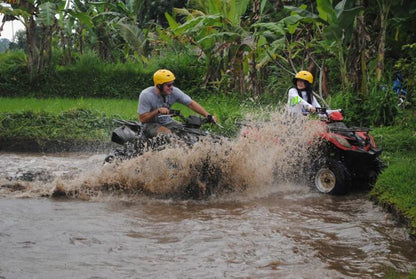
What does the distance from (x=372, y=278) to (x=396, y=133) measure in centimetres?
754

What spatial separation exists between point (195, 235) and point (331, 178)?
3189mm

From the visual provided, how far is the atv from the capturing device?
30.4ft

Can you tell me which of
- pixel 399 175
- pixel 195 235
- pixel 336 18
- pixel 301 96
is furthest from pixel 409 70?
pixel 195 235

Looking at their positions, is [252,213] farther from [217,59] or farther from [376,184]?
[217,59]

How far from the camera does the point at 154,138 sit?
9320mm

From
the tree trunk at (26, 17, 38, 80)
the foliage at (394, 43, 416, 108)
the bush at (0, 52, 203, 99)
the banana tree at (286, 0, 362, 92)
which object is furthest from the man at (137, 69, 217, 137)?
the tree trunk at (26, 17, 38, 80)

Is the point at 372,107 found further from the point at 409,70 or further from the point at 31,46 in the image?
the point at 31,46

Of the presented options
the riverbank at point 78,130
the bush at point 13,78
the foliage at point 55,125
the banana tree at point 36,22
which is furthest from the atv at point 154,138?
the bush at point 13,78

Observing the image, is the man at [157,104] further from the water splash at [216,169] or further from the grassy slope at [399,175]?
the grassy slope at [399,175]

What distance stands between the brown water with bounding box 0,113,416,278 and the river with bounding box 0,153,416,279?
0.01 m

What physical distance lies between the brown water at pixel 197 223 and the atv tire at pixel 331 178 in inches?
5.7

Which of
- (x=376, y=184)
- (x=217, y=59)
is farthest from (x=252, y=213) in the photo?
(x=217, y=59)

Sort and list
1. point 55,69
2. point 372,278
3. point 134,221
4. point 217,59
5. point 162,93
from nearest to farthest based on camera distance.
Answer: point 372,278 < point 134,221 < point 162,93 < point 217,59 < point 55,69

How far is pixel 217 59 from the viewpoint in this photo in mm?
20078
